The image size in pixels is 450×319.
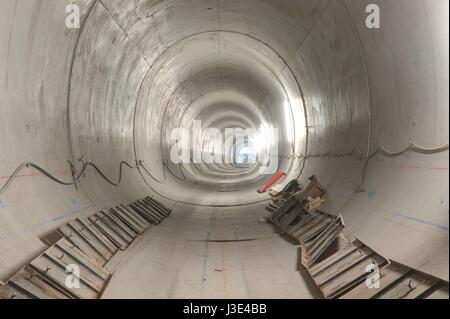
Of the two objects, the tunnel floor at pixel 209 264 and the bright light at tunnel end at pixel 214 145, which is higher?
the bright light at tunnel end at pixel 214 145

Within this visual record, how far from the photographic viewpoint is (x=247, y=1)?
838 cm

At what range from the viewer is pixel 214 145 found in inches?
1270

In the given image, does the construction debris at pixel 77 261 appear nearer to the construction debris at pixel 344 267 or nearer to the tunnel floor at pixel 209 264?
the tunnel floor at pixel 209 264

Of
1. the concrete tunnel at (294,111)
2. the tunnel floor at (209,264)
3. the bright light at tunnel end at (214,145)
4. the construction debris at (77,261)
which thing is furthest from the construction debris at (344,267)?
the bright light at tunnel end at (214,145)

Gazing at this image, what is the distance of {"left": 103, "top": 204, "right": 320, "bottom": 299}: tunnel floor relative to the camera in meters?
4.65

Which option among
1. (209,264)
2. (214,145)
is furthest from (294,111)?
(214,145)

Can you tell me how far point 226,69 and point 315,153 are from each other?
6502 mm

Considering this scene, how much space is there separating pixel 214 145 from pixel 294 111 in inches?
810

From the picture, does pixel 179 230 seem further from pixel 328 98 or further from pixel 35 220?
pixel 328 98

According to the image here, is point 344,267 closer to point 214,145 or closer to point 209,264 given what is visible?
point 209,264

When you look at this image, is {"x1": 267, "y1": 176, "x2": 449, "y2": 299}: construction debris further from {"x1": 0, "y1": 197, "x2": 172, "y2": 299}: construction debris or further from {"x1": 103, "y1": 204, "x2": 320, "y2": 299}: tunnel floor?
{"x1": 0, "y1": 197, "x2": 172, "y2": 299}: construction debris

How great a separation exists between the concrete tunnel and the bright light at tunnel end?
5.60 m

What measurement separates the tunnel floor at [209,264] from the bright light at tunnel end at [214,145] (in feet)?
28.8

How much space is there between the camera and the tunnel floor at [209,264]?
4.65 m
